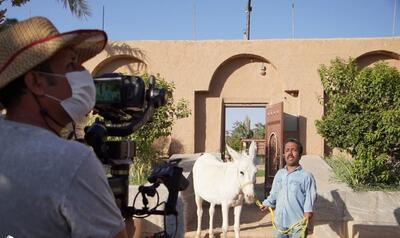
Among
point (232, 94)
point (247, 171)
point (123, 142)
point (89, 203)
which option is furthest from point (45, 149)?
point (232, 94)

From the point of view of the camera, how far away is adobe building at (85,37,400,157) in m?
12.5

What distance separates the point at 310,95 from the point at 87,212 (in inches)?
469

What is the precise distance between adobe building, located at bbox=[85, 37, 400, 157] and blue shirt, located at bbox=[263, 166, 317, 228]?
26.2ft

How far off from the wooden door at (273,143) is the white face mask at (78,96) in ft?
30.5

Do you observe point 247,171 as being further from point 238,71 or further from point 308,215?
point 238,71

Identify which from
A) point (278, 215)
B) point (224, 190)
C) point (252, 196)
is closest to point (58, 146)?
point (278, 215)

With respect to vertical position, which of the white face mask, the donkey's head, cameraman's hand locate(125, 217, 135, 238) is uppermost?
the white face mask

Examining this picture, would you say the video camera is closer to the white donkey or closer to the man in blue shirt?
the man in blue shirt

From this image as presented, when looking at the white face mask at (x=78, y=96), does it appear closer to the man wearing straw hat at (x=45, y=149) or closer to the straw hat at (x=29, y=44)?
the man wearing straw hat at (x=45, y=149)

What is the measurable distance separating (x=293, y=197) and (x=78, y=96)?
3652 mm

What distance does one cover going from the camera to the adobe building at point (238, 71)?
492 inches

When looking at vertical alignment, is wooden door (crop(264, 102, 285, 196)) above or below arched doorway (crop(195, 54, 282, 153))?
below

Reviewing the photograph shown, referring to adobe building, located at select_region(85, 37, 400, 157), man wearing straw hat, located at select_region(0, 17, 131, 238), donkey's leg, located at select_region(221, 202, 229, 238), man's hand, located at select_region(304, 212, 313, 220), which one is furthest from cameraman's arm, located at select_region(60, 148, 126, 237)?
adobe building, located at select_region(85, 37, 400, 157)

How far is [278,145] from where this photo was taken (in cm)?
1082
